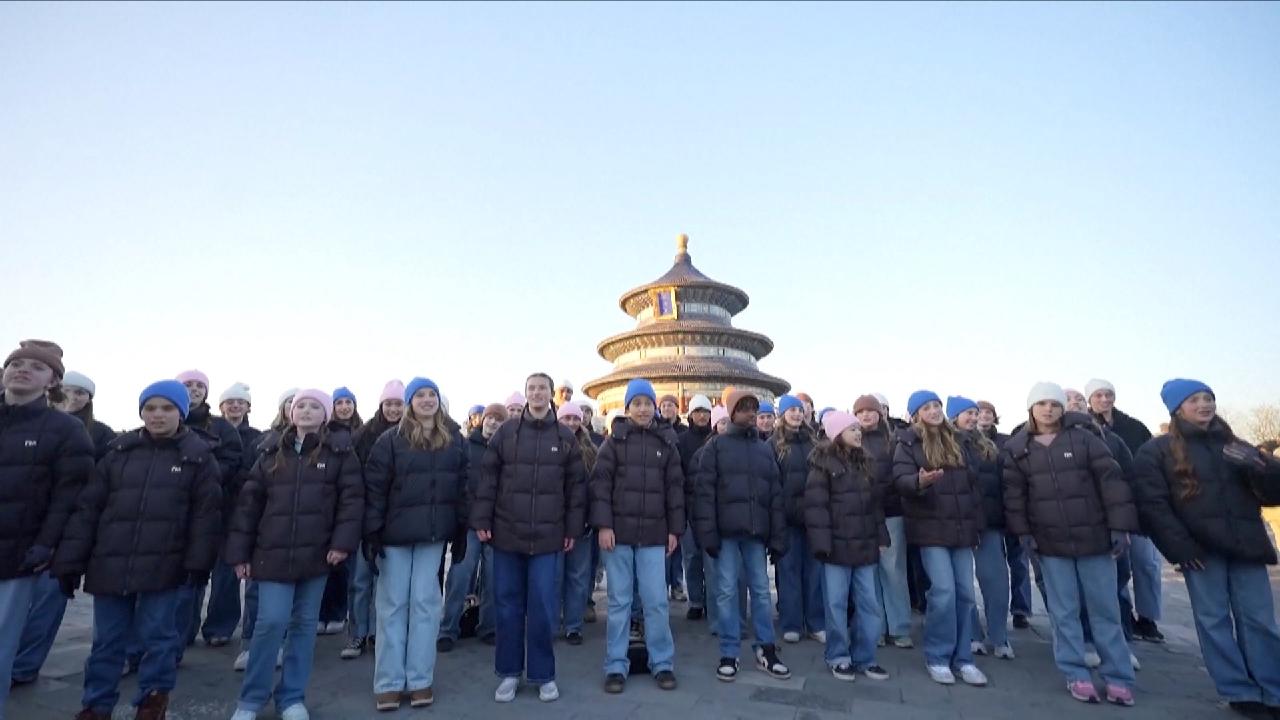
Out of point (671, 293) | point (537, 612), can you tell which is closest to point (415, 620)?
point (537, 612)

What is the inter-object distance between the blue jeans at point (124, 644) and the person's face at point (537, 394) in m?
2.62

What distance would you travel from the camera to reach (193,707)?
4113mm

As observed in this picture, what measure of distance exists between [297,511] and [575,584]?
3080 millimetres

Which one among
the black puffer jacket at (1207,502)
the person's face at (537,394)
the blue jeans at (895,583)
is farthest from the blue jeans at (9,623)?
the black puffer jacket at (1207,502)

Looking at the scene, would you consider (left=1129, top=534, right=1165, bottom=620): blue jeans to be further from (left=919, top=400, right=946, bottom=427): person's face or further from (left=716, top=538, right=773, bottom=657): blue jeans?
(left=716, top=538, right=773, bottom=657): blue jeans

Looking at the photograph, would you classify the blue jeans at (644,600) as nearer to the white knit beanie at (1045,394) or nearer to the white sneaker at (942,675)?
the white sneaker at (942,675)

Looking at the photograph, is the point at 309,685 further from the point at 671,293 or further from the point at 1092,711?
the point at 671,293

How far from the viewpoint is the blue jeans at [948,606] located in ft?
15.6

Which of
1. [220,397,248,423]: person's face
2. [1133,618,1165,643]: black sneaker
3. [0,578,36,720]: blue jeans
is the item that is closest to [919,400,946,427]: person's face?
[1133,618,1165,643]: black sneaker

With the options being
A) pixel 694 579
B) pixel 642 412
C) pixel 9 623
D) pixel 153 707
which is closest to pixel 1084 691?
pixel 642 412

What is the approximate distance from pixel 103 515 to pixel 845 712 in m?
4.97

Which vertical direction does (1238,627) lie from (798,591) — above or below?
above

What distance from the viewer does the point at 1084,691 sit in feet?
13.9

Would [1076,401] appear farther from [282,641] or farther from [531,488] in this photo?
[282,641]
